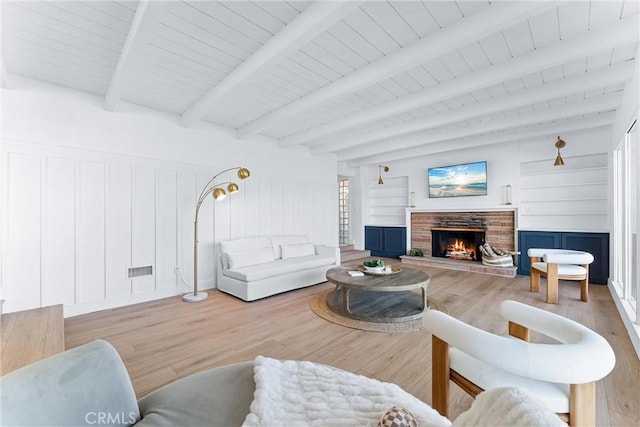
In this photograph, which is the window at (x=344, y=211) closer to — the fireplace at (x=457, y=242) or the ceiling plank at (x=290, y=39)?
the fireplace at (x=457, y=242)

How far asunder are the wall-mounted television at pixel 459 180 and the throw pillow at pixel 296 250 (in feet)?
11.1

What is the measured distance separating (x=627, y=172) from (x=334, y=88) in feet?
12.3

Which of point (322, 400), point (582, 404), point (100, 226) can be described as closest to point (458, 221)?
point (582, 404)

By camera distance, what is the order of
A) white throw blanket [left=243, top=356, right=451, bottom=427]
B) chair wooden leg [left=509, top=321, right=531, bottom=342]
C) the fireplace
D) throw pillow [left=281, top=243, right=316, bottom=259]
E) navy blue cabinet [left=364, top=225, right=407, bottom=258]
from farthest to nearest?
navy blue cabinet [left=364, top=225, right=407, bottom=258], the fireplace, throw pillow [left=281, top=243, right=316, bottom=259], chair wooden leg [left=509, top=321, right=531, bottom=342], white throw blanket [left=243, top=356, right=451, bottom=427]

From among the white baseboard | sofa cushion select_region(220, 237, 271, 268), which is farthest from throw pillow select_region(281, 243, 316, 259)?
the white baseboard

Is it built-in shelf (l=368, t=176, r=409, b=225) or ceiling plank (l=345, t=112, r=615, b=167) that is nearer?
ceiling plank (l=345, t=112, r=615, b=167)

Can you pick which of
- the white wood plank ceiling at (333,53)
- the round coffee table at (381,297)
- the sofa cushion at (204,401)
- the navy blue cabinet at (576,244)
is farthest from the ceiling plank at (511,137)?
the sofa cushion at (204,401)

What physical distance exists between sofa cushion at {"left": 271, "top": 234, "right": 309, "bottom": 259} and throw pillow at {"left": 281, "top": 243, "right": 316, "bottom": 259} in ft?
0.38

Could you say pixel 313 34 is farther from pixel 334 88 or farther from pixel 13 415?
pixel 13 415

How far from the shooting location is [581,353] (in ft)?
3.69

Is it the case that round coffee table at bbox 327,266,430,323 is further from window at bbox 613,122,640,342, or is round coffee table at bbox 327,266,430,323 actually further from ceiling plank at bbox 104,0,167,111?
ceiling plank at bbox 104,0,167,111

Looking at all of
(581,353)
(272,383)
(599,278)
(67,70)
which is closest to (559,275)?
(599,278)

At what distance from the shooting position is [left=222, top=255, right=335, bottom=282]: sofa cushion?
3901mm

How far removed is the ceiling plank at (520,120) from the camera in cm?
355
